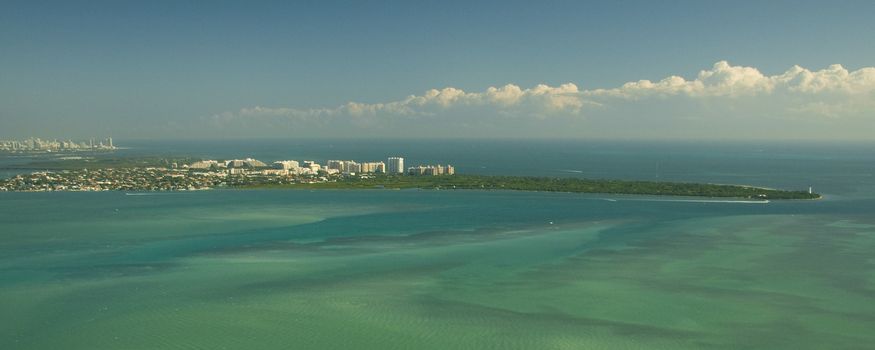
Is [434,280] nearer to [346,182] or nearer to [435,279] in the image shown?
[435,279]

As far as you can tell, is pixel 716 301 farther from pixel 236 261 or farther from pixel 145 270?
pixel 145 270

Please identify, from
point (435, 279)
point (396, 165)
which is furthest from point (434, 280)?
point (396, 165)

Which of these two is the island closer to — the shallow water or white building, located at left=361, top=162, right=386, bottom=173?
white building, located at left=361, top=162, right=386, bottom=173

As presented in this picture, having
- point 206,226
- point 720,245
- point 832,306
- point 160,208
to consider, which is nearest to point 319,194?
point 160,208

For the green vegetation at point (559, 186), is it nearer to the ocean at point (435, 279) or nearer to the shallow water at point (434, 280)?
the ocean at point (435, 279)

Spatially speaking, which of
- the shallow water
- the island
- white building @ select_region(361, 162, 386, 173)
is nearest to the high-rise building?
the island

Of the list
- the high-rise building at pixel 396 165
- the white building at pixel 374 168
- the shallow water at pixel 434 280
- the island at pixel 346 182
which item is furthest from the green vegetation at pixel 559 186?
the shallow water at pixel 434 280
